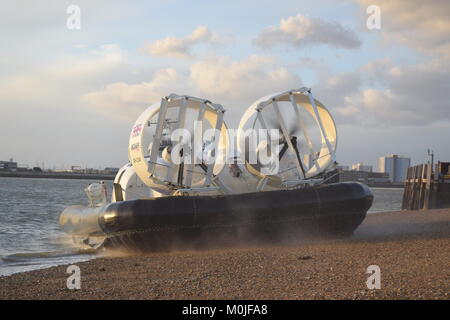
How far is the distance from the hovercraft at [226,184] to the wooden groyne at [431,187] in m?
11.7

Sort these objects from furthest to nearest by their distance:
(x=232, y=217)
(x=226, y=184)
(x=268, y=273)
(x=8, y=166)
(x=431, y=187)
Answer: (x=8, y=166) → (x=431, y=187) → (x=226, y=184) → (x=232, y=217) → (x=268, y=273)

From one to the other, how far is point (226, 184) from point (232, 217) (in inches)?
63.6

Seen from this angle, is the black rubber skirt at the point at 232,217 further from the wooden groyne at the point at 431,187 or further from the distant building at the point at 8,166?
the distant building at the point at 8,166

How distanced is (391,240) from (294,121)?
310 cm

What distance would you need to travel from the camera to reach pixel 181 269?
338 inches

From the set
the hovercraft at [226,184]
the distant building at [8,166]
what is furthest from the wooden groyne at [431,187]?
the distant building at [8,166]

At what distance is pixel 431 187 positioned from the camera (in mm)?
23078

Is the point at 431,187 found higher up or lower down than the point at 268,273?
higher up

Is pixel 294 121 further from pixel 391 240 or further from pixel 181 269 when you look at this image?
pixel 181 269

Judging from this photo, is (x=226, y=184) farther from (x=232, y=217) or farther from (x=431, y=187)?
(x=431, y=187)

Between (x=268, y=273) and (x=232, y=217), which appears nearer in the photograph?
(x=268, y=273)

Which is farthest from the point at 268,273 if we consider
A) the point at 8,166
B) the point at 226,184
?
the point at 8,166

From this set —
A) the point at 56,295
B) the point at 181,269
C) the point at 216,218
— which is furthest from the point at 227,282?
the point at 216,218

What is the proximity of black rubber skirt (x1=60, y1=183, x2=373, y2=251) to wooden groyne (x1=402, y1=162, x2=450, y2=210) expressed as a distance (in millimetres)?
12366
